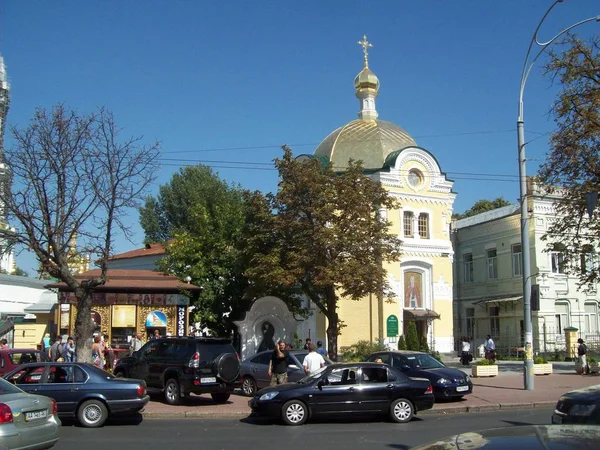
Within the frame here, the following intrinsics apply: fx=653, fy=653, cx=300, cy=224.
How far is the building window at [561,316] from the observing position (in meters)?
42.2

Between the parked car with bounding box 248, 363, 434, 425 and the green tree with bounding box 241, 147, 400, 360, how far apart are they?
33.9 feet

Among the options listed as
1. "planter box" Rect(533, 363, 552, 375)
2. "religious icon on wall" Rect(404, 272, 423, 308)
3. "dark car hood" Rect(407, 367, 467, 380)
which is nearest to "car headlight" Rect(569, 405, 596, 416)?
"dark car hood" Rect(407, 367, 467, 380)

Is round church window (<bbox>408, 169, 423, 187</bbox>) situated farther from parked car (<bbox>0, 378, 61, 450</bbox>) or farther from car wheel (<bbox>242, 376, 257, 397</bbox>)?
parked car (<bbox>0, 378, 61, 450</bbox>)

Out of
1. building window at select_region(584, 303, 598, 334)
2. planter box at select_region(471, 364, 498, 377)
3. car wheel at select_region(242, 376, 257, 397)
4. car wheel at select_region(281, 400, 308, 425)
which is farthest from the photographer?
building window at select_region(584, 303, 598, 334)

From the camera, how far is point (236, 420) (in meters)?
15.9

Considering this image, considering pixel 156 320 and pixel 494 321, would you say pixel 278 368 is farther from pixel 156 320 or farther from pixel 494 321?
pixel 494 321

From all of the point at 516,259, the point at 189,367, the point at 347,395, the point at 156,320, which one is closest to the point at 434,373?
the point at 347,395

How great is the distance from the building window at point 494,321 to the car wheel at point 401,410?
3193 cm

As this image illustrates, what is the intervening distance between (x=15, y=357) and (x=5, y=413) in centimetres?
1209

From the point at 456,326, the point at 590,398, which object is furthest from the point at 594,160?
the point at 456,326

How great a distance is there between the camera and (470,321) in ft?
159

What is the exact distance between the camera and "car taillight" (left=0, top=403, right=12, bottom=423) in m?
9.56

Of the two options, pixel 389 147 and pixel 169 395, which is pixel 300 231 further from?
pixel 389 147

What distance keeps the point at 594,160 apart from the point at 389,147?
19494 mm
